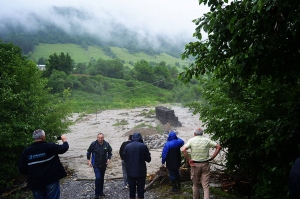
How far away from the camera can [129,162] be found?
6145mm

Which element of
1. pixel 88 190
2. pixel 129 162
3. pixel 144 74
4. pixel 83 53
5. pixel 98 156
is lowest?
pixel 88 190

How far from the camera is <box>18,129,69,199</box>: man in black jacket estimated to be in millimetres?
4844

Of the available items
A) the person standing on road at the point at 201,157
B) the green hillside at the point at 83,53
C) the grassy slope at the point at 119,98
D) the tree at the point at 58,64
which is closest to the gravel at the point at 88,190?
the person standing on road at the point at 201,157

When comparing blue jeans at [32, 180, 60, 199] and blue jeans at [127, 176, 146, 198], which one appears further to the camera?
blue jeans at [127, 176, 146, 198]

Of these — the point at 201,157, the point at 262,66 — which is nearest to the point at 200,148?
the point at 201,157

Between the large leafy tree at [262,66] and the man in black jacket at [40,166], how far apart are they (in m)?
2.90

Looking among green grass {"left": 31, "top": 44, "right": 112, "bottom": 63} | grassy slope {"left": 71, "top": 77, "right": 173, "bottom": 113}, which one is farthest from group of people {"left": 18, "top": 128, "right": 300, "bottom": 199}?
green grass {"left": 31, "top": 44, "right": 112, "bottom": 63}

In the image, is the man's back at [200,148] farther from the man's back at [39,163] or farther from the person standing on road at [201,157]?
the man's back at [39,163]

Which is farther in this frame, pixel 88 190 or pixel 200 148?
pixel 88 190

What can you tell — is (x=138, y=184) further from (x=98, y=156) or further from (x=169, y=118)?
(x=169, y=118)

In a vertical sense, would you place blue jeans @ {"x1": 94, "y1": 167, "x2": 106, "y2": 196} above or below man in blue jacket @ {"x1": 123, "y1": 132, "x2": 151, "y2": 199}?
below

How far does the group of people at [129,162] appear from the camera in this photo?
15.9 ft

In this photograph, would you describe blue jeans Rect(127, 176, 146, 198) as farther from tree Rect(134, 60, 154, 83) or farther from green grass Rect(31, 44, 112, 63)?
green grass Rect(31, 44, 112, 63)

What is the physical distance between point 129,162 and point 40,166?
195cm
